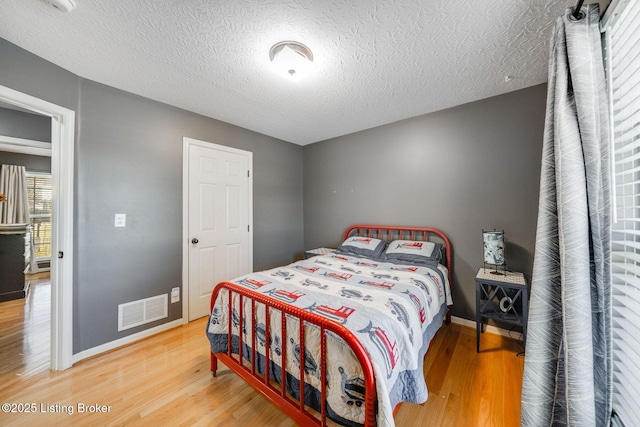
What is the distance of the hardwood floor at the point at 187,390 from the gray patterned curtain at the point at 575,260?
673 millimetres

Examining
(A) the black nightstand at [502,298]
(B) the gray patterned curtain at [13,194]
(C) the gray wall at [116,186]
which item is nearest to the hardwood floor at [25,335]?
(C) the gray wall at [116,186]

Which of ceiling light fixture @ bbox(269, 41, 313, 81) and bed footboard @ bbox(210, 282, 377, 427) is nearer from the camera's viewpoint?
bed footboard @ bbox(210, 282, 377, 427)

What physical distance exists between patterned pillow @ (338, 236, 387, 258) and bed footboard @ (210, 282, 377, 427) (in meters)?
1.66

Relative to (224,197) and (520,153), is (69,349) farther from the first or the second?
(520,153)

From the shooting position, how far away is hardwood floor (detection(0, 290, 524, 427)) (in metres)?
1.45

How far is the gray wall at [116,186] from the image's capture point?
1.98m

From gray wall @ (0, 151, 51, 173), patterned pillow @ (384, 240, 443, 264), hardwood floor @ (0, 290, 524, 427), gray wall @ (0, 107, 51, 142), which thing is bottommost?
hardwood floor @ (0, 290, 524, 427)

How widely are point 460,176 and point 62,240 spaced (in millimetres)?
3867

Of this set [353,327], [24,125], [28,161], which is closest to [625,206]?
[353,327]

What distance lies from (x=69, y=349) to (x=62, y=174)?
4.79ft

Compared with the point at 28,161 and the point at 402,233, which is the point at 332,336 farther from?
the point at 28,161

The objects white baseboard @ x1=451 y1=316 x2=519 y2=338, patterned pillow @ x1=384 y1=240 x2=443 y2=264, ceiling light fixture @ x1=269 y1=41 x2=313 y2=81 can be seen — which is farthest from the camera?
patterned pillow @ x1=384 y1=240 x2=443 y2=264

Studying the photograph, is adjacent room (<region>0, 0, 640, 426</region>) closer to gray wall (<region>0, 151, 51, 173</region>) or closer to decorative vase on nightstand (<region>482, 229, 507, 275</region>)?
decorative vase on nightstand (<region>482, 229, 507, 275</region>)

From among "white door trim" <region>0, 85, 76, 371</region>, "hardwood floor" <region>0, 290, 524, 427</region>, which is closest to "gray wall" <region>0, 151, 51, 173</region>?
"hardwood floor" <region>0, 290, 524, 427</region>
